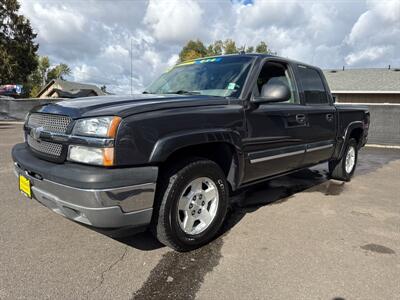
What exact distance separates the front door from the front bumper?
4.31 ft

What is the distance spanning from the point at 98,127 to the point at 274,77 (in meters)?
2.52

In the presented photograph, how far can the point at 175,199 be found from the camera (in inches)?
116

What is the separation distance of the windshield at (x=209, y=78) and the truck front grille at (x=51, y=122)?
1.48 m

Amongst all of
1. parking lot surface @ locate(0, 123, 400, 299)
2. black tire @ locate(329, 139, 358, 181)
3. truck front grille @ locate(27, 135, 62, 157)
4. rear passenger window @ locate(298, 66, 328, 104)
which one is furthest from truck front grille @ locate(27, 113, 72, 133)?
black tire @ locate(329, 139, 358, 181)

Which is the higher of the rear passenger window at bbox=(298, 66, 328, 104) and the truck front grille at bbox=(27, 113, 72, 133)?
the rear passenger window at bbox=(298, 66, 328, 104)

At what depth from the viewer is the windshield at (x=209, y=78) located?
374 cm

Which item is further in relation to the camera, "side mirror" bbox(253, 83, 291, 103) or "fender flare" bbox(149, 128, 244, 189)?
"side mirror" bbox(253, 83, 291, 103)

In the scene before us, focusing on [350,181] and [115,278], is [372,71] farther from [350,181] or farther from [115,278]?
[115,278]

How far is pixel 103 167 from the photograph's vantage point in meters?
2.57

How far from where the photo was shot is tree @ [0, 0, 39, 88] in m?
26.1

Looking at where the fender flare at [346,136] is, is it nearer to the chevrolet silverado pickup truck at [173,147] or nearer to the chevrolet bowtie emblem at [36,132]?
the chevrolet silverado pickup truck at [173,147]

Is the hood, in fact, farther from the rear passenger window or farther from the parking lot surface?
the rear passenger window

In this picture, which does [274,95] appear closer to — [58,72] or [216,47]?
[216,47]

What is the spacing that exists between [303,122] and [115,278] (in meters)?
2.99
